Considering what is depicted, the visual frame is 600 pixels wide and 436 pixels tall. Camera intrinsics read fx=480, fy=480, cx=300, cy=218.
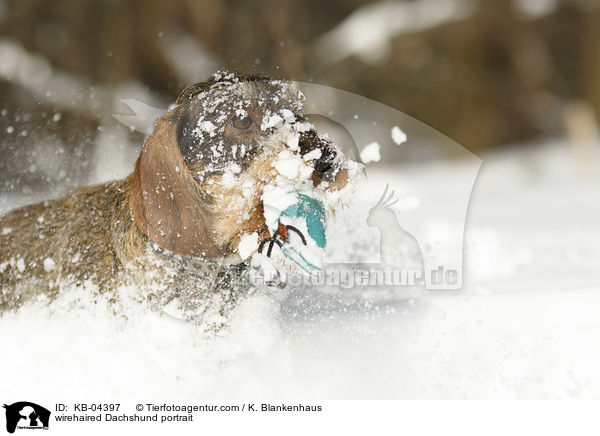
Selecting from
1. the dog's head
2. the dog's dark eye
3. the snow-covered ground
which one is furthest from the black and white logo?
the dog's dark eye

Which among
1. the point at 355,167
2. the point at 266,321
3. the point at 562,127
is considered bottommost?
the point at 266,321

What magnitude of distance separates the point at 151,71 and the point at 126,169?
16.3 inches

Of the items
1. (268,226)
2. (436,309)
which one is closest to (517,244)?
(436,309)

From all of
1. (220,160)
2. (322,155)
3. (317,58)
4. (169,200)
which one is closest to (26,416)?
(169,200)

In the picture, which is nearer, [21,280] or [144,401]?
[144,401]

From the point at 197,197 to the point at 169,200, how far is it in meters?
0.06

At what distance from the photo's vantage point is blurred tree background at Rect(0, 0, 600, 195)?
1157mm

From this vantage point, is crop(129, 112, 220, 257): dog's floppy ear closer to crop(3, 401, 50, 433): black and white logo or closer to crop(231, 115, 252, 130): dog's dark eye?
crop(231, 115, 252, 130): dog's dark eye

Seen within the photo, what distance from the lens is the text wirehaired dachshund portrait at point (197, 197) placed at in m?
0.85

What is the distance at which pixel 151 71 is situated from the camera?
4.26 feet

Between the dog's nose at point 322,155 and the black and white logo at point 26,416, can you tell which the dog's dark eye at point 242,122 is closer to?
the dog's nose at point 322,155

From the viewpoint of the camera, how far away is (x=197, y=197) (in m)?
0.88

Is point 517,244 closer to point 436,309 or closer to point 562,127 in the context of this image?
point 436,309

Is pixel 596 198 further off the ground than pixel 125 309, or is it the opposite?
pixel 596 198
